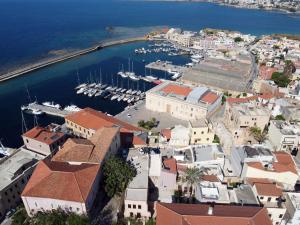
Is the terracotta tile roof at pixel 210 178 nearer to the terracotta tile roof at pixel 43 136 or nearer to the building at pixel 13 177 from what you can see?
the terracotta tile roof at pixel 43 136

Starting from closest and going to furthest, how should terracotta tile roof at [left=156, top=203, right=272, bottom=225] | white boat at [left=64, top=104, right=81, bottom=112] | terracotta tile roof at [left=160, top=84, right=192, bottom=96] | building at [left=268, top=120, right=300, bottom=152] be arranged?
1. terracotta tile roof at [left=156, top=203, right=272, bottom=225]
2. building at [left=268, top=120, right=300, bottom=152]
3. terracotta tile roof at [left=160, top=84, right=192, bottom=96]
4. white boat at [left=64, top=104, right=81, bottom=112]

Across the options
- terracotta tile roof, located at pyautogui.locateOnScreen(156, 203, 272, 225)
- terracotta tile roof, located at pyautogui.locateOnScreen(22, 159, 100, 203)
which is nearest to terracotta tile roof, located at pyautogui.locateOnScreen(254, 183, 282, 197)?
terracotta tile roof, located at pyautogui.locateOnScreen(156, 203, 272, 225)

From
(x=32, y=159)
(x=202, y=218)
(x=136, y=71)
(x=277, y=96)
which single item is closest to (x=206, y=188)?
(x=202, y=218)

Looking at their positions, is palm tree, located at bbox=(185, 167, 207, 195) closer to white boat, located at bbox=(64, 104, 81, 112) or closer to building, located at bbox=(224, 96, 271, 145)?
building, located at bbox=(224, 96, 271, 145)

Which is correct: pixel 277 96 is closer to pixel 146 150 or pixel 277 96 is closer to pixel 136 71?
pixel 146 150

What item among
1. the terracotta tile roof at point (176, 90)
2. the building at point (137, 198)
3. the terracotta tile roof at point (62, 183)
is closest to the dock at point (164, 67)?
the terracotta tile roof at point (176, 90)
